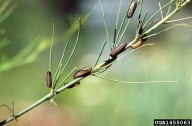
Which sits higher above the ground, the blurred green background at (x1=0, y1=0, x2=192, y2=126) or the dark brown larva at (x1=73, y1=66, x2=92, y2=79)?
the blurred green background at (x1=0, y1=0, x2=192, y2=126)

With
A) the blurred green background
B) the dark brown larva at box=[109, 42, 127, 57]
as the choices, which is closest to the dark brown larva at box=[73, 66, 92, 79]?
the dark brown larva at box=[109, 42, 127, 57]

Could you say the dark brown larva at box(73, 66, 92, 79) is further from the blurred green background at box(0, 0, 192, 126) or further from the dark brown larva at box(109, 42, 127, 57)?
the blurred green background at box(0, 0, 192, 126)

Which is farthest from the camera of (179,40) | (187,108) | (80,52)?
(179,40)

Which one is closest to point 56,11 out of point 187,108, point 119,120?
point 119,120

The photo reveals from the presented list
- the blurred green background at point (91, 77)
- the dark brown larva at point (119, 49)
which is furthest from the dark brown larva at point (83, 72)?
the blurred green background at point (91, 77)

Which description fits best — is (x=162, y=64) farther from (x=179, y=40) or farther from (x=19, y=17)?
(x=19, y=17)

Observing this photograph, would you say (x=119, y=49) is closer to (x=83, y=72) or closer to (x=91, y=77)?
(x=83, y=72)

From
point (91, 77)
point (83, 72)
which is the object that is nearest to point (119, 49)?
point (83, 72)

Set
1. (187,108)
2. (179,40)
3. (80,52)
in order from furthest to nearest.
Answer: (179,40) < (80,52) < (187,108)
